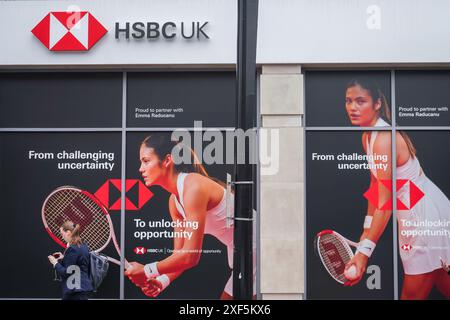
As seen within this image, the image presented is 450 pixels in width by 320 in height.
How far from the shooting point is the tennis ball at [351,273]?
32.6 ft

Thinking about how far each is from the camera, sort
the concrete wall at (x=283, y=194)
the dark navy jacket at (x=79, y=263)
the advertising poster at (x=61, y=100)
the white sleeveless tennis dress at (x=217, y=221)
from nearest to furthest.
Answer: the dark navy jacket at (x=79, y=263)
the concrete wall at (x=283, y=194)
the white sleeveless tennis dress at (x=217, y=221)
the advertising poster at (x=61, y=100)

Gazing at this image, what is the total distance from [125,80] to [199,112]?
134 cm

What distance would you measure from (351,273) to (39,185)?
5305 mm

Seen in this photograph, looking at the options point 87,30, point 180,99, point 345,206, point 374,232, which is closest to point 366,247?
point 374,232

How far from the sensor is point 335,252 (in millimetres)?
9930

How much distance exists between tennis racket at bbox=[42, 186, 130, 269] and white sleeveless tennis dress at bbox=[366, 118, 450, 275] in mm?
4514

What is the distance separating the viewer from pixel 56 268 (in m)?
9.42

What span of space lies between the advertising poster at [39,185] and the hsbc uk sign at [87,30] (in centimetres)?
150


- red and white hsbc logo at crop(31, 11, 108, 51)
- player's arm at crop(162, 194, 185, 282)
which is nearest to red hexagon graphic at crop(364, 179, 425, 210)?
player's arm at crop(162, 194, 185, 282)

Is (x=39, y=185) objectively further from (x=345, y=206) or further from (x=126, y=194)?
(x=345, y=206)

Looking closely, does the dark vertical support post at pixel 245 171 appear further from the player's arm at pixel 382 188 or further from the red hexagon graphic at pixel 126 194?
the player's arm at pixel 382 188

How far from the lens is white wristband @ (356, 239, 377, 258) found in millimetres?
9922

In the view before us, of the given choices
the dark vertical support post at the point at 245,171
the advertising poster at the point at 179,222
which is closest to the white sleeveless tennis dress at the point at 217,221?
the advertising poster at the point at 179,222
